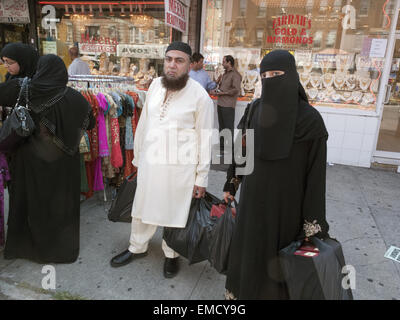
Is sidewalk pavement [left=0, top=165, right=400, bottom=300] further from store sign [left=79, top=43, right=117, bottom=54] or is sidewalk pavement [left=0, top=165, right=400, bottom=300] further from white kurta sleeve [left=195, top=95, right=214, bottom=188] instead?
store sign [left=79, top=43, right=117, bottom=54]

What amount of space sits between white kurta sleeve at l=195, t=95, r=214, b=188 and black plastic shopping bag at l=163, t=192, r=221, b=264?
0.66 feet

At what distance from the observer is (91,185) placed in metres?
3.99

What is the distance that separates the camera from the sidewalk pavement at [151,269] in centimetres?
268

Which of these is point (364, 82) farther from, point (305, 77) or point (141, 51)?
point (141, 51)

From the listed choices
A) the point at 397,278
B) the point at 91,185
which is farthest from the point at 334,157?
the point at 91,185

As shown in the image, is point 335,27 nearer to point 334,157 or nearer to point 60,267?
point 334,157

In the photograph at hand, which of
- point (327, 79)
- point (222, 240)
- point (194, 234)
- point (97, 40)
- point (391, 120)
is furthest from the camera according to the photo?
point (97, 40)

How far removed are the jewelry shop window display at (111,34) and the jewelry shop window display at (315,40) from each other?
129 centimetres

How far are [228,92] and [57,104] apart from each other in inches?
174

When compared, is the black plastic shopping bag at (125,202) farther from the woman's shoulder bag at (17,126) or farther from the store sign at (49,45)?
the store sign at (49,45)

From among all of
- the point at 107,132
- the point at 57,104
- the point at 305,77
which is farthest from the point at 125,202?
the point at 305,77

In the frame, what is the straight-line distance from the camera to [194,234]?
8.63ft

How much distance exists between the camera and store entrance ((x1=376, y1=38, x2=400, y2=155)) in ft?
20.8

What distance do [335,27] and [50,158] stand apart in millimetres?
6116
